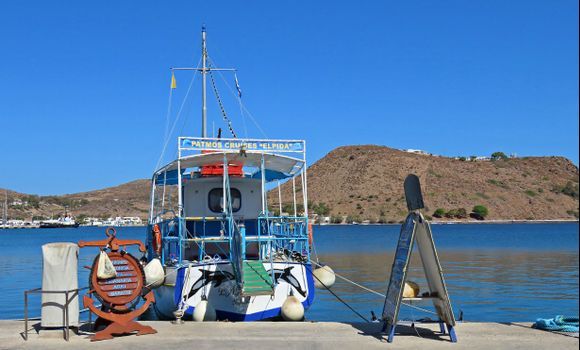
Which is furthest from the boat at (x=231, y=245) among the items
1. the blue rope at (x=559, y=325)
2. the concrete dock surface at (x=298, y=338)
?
the blue rope at (x=559, y=325)

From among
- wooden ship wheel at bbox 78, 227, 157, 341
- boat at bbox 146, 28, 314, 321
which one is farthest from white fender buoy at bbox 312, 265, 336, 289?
wooden ship wheel at bbox 78, 227, 157, 341

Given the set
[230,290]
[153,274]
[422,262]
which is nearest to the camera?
[422,262]

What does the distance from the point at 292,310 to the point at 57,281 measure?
544 cm

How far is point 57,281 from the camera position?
12.8 metres

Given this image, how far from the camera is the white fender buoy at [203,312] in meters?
16.4

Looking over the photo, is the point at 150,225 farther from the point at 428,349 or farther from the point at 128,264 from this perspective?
the point at 428,349

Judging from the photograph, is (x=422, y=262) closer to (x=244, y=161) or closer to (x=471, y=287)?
(x=244, y=161)

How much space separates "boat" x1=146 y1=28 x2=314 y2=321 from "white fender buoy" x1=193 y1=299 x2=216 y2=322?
0.12 ft

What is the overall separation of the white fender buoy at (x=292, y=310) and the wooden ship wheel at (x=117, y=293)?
408 cm

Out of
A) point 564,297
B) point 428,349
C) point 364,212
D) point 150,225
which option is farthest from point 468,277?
point 364,212

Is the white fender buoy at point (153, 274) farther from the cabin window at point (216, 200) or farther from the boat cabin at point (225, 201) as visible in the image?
the cabin window at point (216, 200)

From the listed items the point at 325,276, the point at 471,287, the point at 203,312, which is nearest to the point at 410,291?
the point at 203,312

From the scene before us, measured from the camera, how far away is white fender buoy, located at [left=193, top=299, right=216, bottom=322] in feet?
53.9

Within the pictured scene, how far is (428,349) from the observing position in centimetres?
1102
